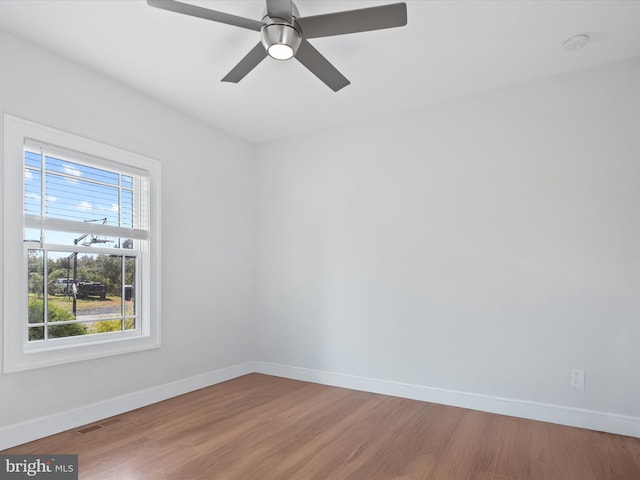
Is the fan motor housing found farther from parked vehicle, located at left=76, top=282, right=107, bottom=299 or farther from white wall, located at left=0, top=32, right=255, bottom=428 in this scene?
parked vehicle, located at left=76, top=282, right=107, bottom=299

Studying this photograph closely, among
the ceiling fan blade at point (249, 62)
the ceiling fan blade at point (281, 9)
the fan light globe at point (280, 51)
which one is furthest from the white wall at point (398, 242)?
the ceiling fan blade at point (281, 9)

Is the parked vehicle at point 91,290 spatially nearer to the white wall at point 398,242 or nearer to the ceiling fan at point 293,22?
the white wall at point 398,242

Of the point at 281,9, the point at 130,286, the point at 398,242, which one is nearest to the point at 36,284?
the point at 130,286

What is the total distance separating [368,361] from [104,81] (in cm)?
329

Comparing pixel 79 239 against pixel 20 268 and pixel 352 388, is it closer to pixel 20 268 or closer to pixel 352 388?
pixel 20 268

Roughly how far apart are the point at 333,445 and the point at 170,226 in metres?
2.33

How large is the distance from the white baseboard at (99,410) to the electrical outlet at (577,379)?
10.2 feet

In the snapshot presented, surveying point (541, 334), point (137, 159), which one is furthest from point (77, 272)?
point (541, 334)

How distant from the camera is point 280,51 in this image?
7.52ft

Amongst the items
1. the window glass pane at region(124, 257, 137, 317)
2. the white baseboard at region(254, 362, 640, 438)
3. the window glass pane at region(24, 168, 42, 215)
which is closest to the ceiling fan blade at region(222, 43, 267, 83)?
the window glass pane at region(24, 168, 42, 215)

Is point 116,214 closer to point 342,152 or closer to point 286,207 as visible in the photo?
point 286,207

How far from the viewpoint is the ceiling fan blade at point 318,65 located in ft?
7.75

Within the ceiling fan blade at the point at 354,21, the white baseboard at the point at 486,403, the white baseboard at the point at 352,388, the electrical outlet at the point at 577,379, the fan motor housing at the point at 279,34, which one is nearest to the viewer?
the ceiling fan blade at the point at 354,21

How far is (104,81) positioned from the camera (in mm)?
3170
